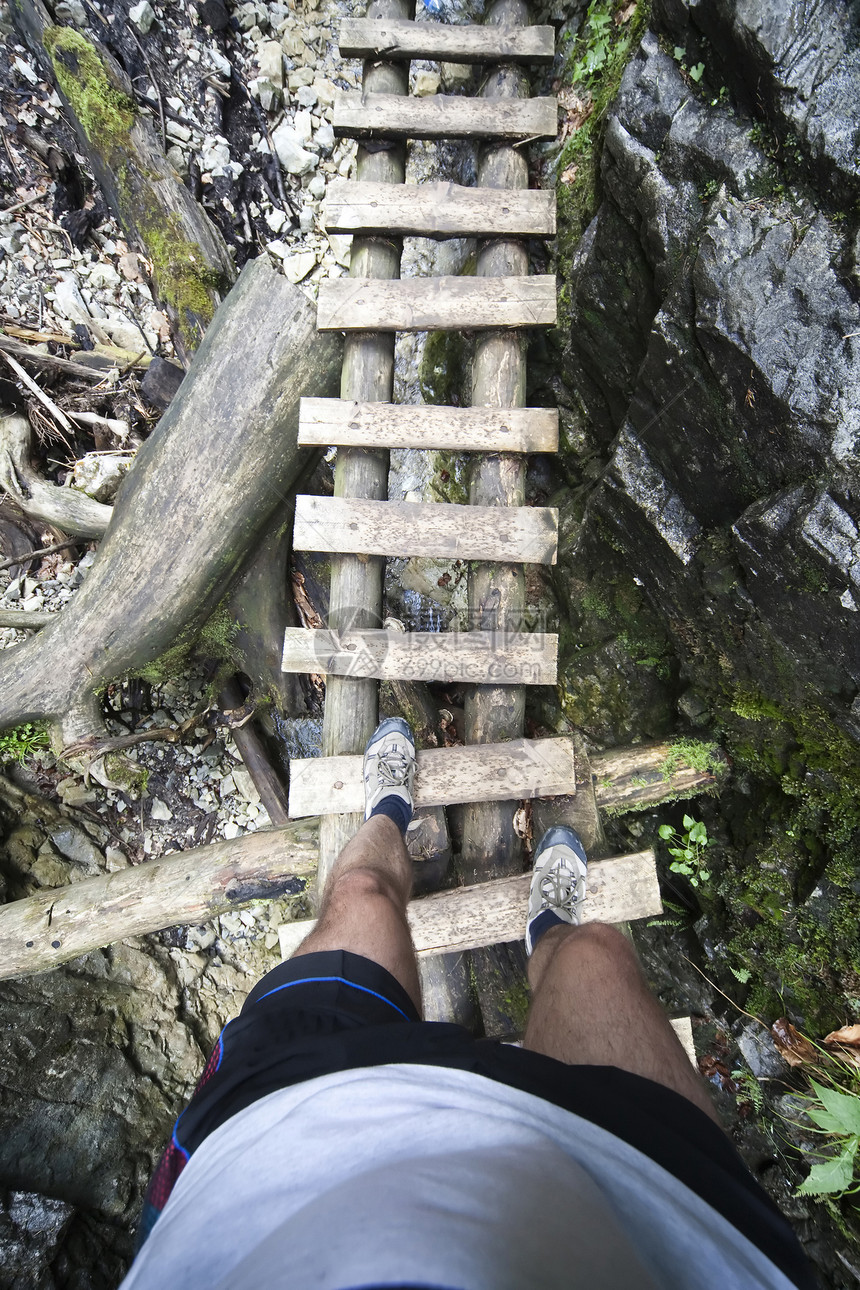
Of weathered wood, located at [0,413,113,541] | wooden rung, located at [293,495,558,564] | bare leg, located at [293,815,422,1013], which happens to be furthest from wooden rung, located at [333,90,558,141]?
bare leg, located at [293,815,422,1013]

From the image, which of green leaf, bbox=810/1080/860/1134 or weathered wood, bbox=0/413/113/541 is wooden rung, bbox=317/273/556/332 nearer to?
weathered wood, bbox=0/413/113/541

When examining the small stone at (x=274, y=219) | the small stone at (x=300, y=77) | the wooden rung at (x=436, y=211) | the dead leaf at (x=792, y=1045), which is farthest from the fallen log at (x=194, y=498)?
the dead leaf at (x=792, y=1045)

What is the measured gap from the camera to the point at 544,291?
10.3 feet

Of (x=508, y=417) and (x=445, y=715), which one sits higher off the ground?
(x=508, y=417)

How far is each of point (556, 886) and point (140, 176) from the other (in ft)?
15.3

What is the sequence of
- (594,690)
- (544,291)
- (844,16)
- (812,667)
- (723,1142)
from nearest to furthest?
(723,1142), (844,16), (812,667), (544,291), (594,690)

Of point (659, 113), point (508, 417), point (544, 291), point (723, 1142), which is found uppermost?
point (659, 113)

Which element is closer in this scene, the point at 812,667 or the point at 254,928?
the point at 812,667

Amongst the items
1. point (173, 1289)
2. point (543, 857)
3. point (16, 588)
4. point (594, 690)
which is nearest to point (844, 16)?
point (594, 690)

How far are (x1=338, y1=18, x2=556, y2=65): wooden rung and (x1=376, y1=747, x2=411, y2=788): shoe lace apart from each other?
3601 millimetres

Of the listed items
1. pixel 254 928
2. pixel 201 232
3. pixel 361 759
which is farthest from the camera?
pixel 254 928

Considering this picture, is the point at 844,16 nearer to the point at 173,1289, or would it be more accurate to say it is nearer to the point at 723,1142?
the point at 723,1142

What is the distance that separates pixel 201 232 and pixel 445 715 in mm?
3314

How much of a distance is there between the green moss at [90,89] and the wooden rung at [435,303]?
2.14m
